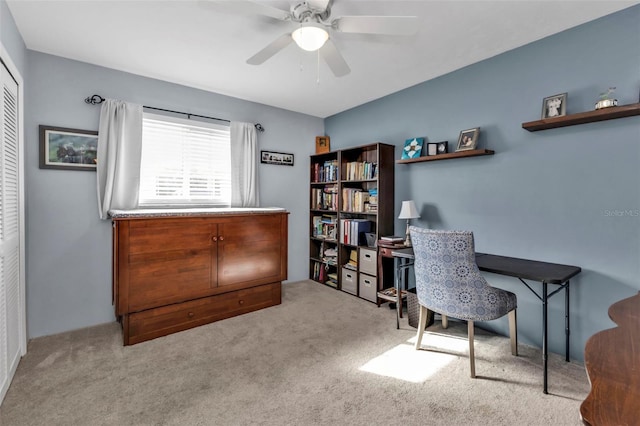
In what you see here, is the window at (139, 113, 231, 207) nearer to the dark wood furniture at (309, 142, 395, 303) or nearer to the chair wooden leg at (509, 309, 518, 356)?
the dark wood furniture at (309, 142, 395, 303)

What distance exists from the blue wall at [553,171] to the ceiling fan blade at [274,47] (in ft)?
5.93

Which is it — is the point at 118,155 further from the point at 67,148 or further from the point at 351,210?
the point at 351,210

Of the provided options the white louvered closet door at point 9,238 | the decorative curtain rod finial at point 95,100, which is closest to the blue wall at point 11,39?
the white louvered closet door at point 9,238

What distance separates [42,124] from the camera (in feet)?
8.39

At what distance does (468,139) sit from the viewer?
2748 millimetres

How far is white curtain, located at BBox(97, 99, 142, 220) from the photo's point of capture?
9.12ft

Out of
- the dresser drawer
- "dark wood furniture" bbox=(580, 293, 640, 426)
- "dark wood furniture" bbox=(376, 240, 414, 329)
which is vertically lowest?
the dresser drawer

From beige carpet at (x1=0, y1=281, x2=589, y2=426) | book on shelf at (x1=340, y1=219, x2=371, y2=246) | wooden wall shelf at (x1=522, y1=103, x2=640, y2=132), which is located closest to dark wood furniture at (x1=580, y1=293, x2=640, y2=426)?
beige carpet at (x1=0, y1=281, x2=589, y2=426)

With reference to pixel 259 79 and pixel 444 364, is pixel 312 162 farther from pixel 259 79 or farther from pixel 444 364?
pixel 444 364

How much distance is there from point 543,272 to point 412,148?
5.66 ft

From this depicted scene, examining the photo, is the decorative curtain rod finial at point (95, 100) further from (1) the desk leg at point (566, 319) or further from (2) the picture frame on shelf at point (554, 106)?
(1) the desk leg at point (566, 319)

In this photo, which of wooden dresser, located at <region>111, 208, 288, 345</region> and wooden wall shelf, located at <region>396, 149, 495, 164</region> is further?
wooden wall shelf, located at <region>396, 149, 495, 164</region>

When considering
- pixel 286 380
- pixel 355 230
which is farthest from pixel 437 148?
pixel 286 380

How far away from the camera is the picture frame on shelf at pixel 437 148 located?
2963mm
